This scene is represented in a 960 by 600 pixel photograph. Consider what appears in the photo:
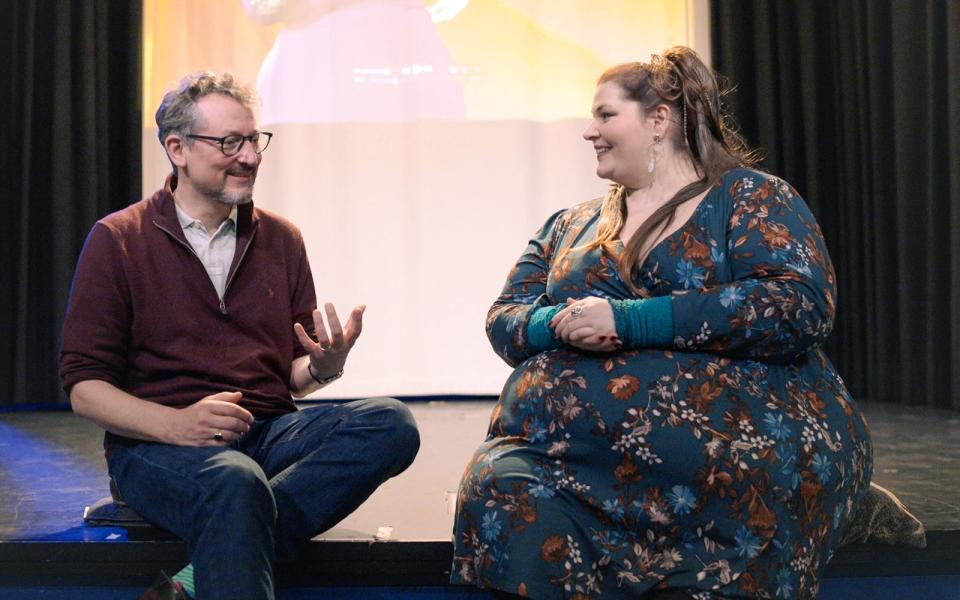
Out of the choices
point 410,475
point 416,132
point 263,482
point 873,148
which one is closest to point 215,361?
point 263,482

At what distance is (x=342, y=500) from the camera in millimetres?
1777

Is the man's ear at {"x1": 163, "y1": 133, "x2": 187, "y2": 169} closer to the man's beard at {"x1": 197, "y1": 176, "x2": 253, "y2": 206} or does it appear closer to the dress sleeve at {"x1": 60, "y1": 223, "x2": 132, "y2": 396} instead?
the man's beard at {"x1": 197, "y1": 176, "x2": 253, "y2": 206}

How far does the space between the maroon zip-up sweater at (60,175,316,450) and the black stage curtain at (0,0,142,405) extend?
2672 mm

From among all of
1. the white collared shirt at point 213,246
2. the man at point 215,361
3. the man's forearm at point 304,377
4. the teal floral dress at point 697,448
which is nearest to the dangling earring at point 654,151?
the teal floral dress at point 697,448

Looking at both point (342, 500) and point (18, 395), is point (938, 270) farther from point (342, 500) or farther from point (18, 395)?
point (18, 395)

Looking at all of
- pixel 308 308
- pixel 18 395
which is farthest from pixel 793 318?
pixel 18 395

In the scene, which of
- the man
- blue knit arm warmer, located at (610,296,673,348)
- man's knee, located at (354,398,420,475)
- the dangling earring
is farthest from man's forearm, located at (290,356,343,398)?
the dangling earring

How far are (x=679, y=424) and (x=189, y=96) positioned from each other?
1.11 metres

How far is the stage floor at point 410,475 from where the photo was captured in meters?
2.01

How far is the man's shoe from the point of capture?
1599mm

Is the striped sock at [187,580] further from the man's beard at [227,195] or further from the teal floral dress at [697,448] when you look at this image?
the man's beard at [227,195]

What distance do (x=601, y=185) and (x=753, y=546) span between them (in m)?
3.24

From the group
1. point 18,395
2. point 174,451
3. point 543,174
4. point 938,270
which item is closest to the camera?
point 174,451

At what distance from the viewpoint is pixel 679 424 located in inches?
61.2
